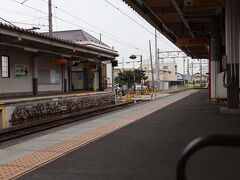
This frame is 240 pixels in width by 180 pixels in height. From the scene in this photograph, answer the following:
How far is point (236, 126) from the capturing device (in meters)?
→ 11.4

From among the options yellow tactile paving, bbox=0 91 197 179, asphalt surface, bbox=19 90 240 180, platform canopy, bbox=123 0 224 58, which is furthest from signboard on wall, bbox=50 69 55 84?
asphalt surface, bbox=19 90 240 180

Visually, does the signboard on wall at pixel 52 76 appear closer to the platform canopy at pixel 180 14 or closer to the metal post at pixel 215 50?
the platform canopy at pixel 180 14

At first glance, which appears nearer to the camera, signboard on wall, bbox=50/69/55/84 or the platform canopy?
the platform canopy

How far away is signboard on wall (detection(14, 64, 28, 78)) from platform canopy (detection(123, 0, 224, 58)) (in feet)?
22.9

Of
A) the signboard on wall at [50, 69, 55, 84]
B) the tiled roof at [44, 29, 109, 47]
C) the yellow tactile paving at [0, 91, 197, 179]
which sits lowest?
the yellow tactile paving at [0, 91, 197, 179]

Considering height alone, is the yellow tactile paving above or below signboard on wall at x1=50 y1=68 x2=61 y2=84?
below

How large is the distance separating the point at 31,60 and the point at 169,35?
14.4 m


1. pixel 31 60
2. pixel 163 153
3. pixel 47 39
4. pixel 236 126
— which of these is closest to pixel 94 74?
pixel 31 60

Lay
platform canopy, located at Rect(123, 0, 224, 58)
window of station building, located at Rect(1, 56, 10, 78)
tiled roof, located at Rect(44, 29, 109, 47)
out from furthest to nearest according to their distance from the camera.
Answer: tiled roof, located at Rect(44, 29, 109, 47)
window of station building, located at Rect(1, 56, 10, 78)
platform canopy, located at Rect(123, 0, 224, 58)

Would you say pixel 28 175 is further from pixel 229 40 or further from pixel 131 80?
pixel 131 80

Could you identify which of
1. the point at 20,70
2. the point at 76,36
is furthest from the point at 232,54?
the point at 76,36

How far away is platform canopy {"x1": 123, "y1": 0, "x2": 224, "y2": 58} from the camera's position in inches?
685

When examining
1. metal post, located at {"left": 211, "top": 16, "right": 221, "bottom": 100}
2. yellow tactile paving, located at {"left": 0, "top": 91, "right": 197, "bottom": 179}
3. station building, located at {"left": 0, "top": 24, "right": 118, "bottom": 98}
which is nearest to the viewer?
yellow tactile paving, located at {"left": 0, "top": 91, "right": 197, "bottom": 179}

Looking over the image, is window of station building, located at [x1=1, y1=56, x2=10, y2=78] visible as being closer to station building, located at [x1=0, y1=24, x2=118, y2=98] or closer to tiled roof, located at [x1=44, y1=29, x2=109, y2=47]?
station building, located at [x1=0, y1=24, x2=118, y2=98]
